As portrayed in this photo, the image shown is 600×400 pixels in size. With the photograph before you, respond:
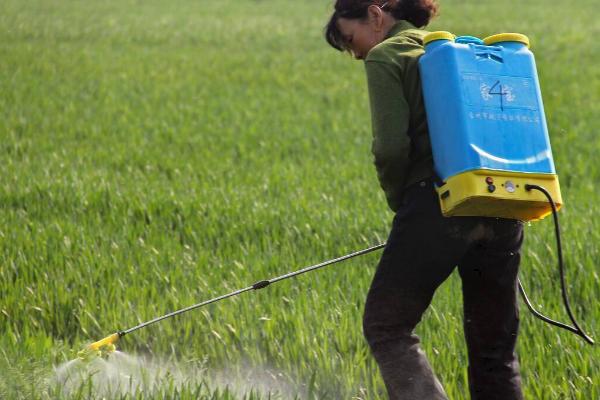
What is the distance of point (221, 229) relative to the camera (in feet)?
19.5

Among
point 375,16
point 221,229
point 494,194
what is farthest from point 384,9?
point 221,229

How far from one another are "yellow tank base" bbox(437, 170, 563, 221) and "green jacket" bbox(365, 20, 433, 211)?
16cm

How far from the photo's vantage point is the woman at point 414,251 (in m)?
2.93

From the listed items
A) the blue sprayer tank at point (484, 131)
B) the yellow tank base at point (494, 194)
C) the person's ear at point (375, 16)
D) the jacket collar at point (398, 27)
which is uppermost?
the person's ear at point (375, 16)

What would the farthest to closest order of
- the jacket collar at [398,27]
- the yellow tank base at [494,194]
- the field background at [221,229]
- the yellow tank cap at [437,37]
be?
the field background at [221,229] → the jacket collar at [398,27] → the yellow tank cap at [437,37] → the yellow tank base at [494,194]

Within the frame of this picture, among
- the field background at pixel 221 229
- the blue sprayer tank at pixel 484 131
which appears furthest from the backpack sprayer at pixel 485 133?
the field background at pixel 221 229

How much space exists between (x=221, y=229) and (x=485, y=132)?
3298 millimetres

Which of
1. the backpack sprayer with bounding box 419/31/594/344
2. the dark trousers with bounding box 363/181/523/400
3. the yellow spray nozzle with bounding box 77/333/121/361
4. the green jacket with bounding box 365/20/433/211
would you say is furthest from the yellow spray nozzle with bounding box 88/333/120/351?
the backpack sprayer with bounding box 419/31/594/344

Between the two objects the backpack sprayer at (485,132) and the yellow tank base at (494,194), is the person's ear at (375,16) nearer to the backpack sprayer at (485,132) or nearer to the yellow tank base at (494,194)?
the backpack sprayer at (485,132)

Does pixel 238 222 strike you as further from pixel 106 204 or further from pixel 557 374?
pixel 557 374

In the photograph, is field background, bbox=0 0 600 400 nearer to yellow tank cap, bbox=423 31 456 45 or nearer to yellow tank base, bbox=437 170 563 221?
yellow tank cap, bbox=423 31 456 45

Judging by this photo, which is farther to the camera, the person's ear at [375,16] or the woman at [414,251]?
the person's ear at [375,16]

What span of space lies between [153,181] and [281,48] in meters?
11.4

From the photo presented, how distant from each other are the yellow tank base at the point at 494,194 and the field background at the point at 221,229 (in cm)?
98
